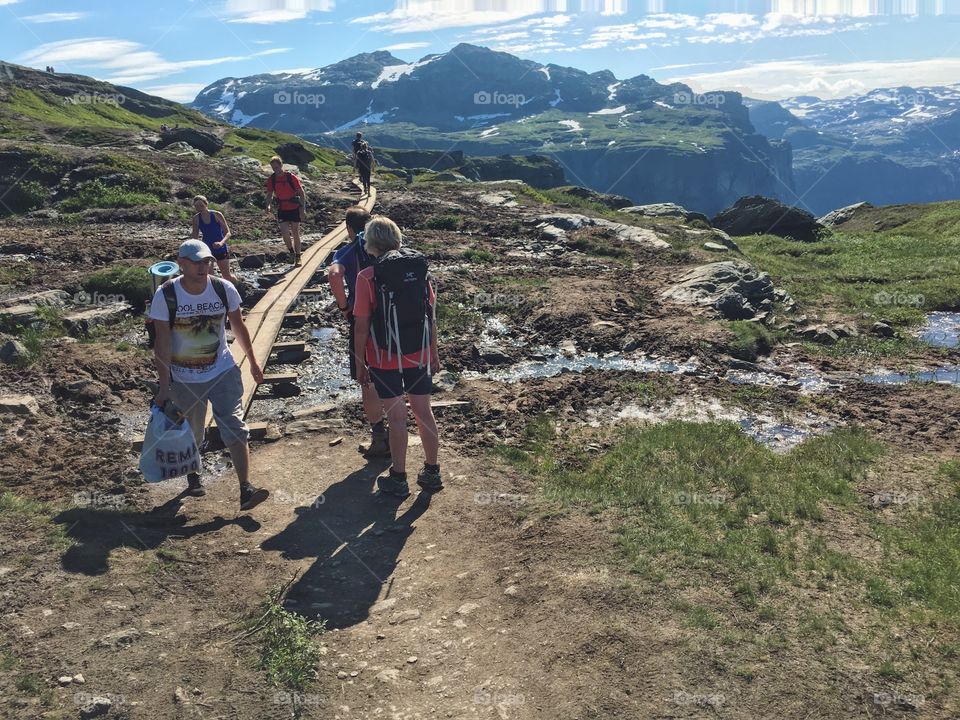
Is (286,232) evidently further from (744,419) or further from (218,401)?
(744,419)

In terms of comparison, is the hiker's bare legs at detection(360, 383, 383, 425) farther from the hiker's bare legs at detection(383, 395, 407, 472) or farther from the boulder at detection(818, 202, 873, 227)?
the boulder at detection(818, 202, 873, 227)

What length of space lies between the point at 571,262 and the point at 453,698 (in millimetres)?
19553

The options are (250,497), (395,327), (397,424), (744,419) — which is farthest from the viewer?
(744,419)

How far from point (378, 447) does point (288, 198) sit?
1150 centimetres

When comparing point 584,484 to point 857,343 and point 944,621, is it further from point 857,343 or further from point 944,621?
point 857,343

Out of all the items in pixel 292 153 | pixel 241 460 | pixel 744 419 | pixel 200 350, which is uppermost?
pixel 292 153

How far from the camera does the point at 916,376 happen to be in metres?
15.0

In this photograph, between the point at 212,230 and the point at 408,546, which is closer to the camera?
the point at 408,546

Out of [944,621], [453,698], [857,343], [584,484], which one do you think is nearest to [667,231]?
[857,343]

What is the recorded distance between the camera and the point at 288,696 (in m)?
5.66

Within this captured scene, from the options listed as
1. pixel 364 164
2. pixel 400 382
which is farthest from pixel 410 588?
pixel 364 164

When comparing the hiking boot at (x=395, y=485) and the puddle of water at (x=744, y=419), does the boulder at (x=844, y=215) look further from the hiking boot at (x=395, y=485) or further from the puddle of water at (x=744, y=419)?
the hiking boot at (x=395, y=485)

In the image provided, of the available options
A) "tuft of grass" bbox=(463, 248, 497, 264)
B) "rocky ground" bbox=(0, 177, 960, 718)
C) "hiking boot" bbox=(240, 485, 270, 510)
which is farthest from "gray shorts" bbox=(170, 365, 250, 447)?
"tuft of grass" bbox=(463, 248, 497, 264)

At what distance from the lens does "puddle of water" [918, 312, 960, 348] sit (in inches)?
680
